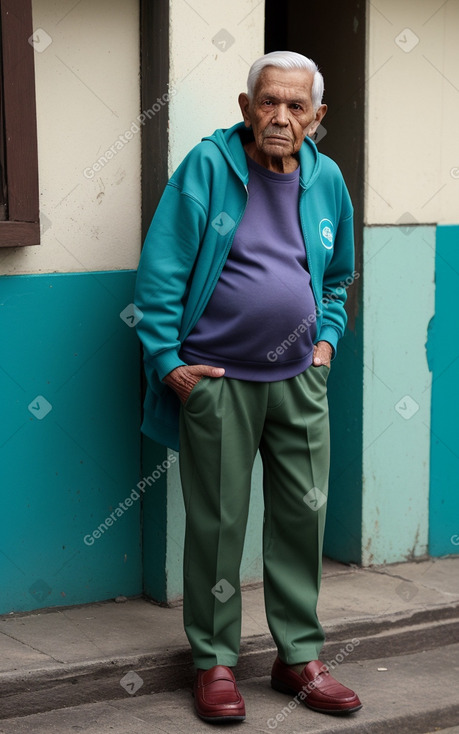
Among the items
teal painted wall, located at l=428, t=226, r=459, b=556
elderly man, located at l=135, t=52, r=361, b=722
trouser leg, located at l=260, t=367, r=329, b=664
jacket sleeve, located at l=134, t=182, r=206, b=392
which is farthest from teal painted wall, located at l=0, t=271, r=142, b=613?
teal painted wall, located at l=428, t=226, r=459, b=556

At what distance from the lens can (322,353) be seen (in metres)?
3.77

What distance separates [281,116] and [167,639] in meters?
1.83

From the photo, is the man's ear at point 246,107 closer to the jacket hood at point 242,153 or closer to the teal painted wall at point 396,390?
the jacket hood at point 242,153

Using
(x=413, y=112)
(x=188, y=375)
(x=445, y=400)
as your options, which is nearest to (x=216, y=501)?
(x=188, y=375)

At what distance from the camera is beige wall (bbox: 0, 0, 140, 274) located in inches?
158

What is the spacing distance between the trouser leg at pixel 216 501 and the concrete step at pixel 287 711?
0.22m

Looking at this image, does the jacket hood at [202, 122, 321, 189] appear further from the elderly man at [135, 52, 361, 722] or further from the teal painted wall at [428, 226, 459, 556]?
the teal painted wall at [428, 226, 459, 556]

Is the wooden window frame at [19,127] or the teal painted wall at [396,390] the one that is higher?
the wooden window frame at [19,127]

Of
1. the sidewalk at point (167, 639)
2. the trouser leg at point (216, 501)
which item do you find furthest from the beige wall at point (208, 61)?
the sidewalk at point (167, 639)

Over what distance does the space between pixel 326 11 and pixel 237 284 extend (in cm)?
190

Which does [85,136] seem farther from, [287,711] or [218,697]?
[287,711]

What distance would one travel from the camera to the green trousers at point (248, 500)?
140 inches

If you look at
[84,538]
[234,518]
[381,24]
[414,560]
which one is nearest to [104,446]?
[84,538]

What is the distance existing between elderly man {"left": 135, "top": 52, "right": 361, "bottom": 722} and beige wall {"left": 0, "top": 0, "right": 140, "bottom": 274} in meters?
0.65
